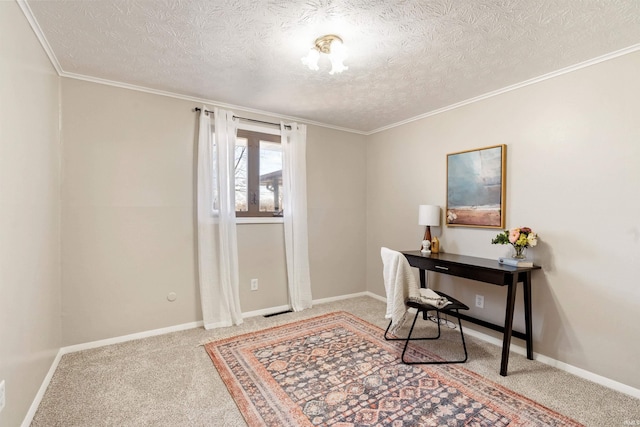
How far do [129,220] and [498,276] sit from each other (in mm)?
3218

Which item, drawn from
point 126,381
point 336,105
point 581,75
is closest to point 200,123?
point 336,105

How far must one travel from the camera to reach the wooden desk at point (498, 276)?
2232 millimetres

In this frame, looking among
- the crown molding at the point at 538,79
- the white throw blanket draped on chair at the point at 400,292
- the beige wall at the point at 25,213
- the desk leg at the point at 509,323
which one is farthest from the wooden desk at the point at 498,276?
the beige wall at the point at 25,213

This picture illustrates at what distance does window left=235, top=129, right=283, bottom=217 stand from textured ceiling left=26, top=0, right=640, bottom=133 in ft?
2.07

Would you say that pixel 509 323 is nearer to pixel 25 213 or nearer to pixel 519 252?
pixel 519 252

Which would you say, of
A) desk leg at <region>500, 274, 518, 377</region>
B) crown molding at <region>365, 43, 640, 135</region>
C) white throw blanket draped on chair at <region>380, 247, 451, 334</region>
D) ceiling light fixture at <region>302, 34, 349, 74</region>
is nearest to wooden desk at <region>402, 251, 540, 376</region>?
desk leg at <region>500, 274, 518, 377</region>

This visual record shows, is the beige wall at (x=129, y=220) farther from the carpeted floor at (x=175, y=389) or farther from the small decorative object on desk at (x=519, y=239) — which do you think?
the small decorative object on desk at (x=519, y=239)

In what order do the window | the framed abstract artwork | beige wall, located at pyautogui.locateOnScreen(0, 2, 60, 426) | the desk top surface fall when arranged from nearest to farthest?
beige wall, located at pyautogui.locateOnScreen(0, 2, 60, 426) < the desk top surface < the framed abstract artwork < the window

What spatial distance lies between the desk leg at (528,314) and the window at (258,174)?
2529mm

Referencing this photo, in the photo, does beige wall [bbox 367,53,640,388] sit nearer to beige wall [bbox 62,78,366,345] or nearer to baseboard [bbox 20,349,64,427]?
beige wall [bbox 62,78,366,345]

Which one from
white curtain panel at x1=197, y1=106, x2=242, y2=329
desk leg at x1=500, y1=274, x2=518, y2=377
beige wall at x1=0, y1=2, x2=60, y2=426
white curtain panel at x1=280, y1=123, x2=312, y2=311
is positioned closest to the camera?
beige wall at x1=0, y1=2, x2=60, y2=426

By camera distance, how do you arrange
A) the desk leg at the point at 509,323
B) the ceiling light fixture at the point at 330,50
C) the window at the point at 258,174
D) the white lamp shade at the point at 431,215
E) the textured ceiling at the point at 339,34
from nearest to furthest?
the textured ceiling at the point at 339,34 → the ceiling light fixture at the point at 330,50 → the desk leg at the point at 509,323 → the white lamp shade at the point at 431,215 → the window at the point at 258,174

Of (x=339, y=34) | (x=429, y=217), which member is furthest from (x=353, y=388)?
(x=339, y=34)

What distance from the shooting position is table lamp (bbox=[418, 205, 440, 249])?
3176 millimetres
